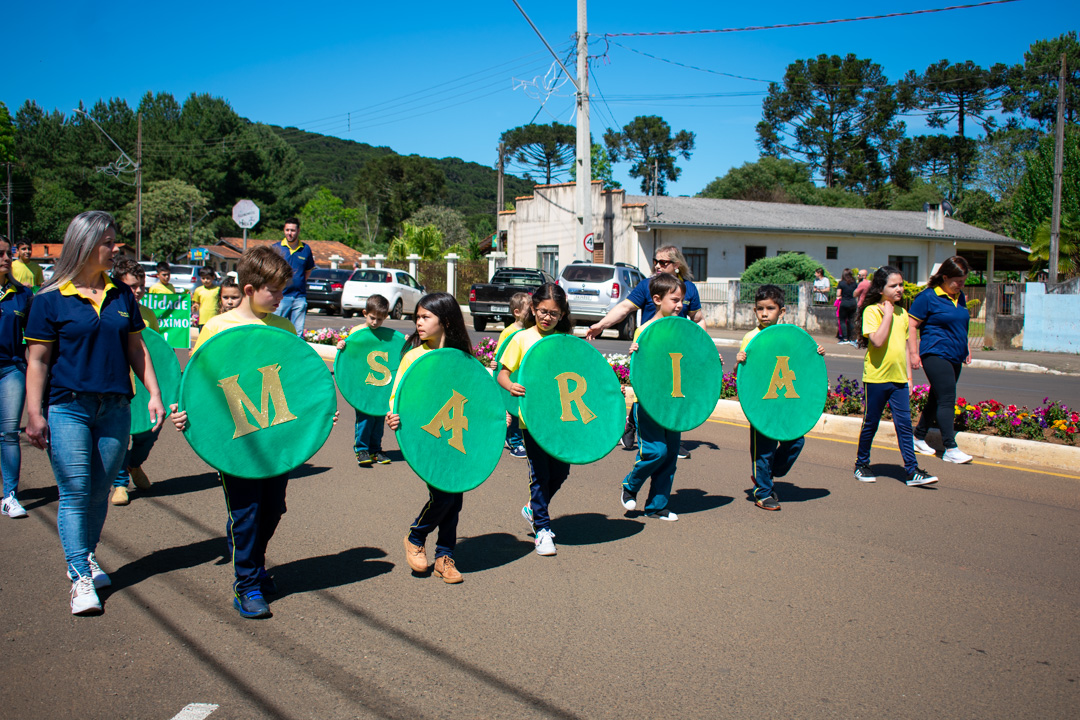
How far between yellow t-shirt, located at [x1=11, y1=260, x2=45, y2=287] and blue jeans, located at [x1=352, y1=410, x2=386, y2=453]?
15.0ft

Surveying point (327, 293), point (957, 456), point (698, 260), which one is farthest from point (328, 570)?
point (698, 260)

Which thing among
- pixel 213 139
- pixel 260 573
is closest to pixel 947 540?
pixel 260 573

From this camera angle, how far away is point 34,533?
5.23 m

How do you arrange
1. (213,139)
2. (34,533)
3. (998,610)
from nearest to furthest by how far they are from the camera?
(998,610) → (34,533) → (213,139)

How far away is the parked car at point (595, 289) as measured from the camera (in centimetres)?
2180

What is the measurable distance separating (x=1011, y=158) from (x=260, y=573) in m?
64.8

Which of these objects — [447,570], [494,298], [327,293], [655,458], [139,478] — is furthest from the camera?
[327,293]

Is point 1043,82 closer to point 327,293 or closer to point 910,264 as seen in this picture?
point 910,264

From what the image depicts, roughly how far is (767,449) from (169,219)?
2793 inches

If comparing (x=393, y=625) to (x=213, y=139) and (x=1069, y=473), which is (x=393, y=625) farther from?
(x=213, y=139)

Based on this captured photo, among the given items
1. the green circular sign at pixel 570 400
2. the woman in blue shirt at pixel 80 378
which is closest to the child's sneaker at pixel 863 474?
the green circular sign at pixel 570 400

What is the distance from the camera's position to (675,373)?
5.59 metres

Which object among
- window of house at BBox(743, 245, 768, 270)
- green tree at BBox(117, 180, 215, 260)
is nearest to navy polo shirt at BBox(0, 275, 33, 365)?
window of house at BBox(743, 245, 768, 270)

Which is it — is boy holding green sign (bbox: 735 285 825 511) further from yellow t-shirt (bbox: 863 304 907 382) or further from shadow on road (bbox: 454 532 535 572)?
shadow on road (bbox: 454 532 535 572)
